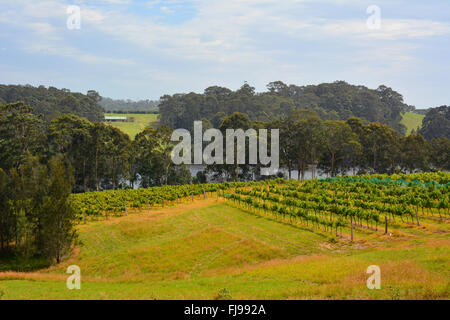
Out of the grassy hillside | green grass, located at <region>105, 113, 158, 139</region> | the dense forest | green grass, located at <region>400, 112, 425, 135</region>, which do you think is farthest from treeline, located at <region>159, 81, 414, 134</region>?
the grassy hillside

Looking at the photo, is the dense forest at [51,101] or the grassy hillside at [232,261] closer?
the grassy hillside at [232,261]

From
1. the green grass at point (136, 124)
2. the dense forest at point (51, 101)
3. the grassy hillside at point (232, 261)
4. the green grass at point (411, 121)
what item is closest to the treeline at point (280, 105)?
the green grass at point (411, 121)

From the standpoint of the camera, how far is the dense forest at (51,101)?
Result: 9944cm

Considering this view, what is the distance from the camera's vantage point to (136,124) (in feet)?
407

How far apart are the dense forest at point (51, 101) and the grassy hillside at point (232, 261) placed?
72836mm

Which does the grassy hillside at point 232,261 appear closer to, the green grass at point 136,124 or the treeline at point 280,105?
the green grass at point 136,124

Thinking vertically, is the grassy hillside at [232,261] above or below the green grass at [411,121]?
below

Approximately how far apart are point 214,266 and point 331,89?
443 feet

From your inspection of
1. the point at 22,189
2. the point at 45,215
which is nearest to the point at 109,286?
the point at 45,215

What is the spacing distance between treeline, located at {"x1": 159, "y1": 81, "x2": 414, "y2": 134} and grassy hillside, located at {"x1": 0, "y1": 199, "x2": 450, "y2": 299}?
7843cm

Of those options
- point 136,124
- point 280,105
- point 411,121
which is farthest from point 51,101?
point 411,121

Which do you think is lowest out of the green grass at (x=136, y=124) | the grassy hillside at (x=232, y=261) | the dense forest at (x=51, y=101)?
the grassy hillside at (x=232, y=261)

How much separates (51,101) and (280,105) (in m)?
75.8
